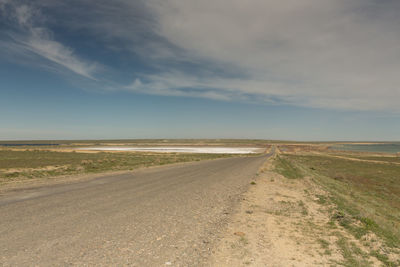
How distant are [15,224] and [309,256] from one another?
34.4 ft

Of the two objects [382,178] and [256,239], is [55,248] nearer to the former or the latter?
[256,239]

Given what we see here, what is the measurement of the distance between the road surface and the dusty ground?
70 centimetres

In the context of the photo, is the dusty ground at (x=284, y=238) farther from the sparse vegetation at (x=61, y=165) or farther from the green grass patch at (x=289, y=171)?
the sparse vegetation at (x=61, y=165)

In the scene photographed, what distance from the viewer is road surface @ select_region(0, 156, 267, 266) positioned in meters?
6.00

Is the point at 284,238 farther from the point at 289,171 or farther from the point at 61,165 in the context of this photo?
the point at 61,165

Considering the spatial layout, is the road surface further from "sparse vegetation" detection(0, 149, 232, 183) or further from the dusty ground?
"sparse vegetation" detection(0, 149, 232, 183)

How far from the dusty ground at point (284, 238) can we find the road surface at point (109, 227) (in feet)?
2.31

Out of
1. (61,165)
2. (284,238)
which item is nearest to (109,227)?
(284,238)

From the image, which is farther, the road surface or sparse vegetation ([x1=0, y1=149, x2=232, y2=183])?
sparse vegetation ([x1=0, y1=149, x2=232, y2=183])

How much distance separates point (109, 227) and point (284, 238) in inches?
254

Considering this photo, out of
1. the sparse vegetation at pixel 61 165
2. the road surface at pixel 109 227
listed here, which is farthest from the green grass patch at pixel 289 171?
the sparse vegetation at pixel 61 165

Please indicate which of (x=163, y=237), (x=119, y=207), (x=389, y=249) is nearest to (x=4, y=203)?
(x=119, y=207)

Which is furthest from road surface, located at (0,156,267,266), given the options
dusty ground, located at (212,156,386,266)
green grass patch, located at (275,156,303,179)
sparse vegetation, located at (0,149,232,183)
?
green grass patch, located at (275,156,303,179)

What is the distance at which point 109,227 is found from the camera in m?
8.27
